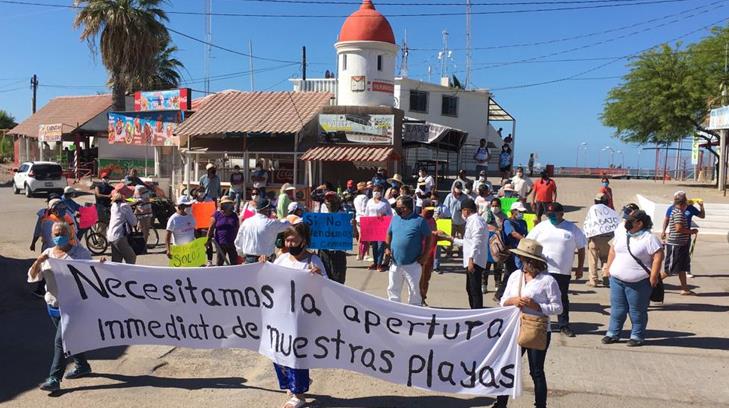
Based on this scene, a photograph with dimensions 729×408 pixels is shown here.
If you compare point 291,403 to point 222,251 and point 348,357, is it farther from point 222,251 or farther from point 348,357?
point 222,251

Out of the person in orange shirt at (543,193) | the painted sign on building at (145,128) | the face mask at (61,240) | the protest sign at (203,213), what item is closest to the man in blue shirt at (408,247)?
the face mask at (61,240)

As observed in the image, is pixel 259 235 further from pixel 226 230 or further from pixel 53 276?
pixel 53 276

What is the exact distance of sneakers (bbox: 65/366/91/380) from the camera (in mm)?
6008

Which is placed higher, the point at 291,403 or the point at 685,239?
the point at 685,239

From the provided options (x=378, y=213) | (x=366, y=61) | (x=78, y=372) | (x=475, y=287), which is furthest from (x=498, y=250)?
(x=366, y=61)

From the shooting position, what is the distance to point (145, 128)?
26.4 meters

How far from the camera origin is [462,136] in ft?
88.6

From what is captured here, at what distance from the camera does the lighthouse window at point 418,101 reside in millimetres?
36969

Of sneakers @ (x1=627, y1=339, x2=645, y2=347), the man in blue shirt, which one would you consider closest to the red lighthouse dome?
the man in blue shirt

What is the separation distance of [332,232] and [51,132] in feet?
103

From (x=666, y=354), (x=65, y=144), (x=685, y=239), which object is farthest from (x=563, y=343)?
(x=65, y=144)

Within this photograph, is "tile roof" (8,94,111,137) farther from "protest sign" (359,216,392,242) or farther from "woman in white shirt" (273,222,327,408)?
"woman in white shirt" (273,222,327,408)

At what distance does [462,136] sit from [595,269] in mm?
16705

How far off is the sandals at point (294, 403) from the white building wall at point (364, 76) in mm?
20089
